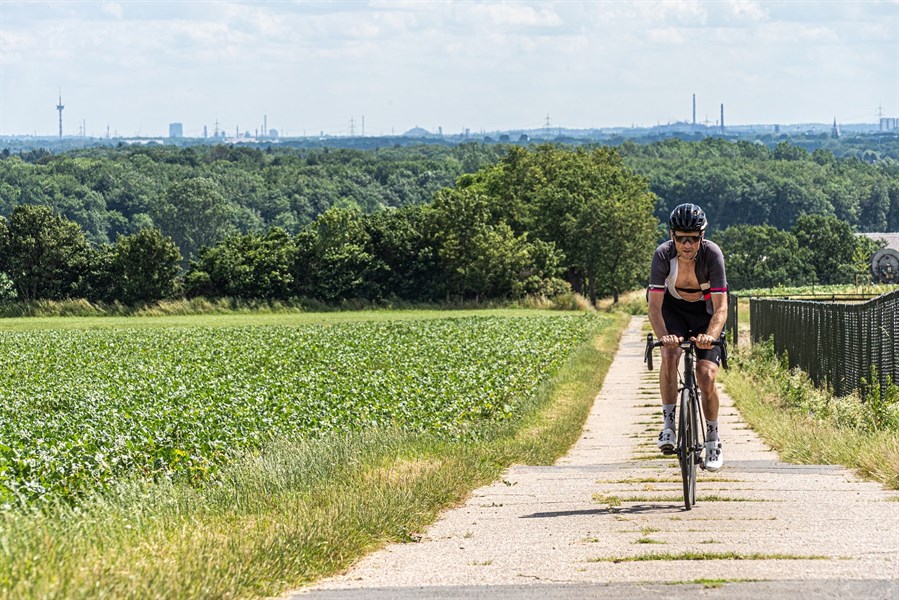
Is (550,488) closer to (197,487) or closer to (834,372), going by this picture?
(197,487)

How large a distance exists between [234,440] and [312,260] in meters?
55.2

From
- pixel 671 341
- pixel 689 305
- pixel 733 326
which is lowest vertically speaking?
pixel 733 326

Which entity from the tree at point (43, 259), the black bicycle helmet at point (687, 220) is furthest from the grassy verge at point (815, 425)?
the tree at point (43, 259)

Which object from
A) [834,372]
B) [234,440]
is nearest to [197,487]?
[234,440]

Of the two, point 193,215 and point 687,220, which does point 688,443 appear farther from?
point 193,215

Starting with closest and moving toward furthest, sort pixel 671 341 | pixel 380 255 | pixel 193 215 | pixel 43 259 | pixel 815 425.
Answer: pixel 671 341, pixel 815 425, pixel 43 259, pixel 380 255, pixel 193 215

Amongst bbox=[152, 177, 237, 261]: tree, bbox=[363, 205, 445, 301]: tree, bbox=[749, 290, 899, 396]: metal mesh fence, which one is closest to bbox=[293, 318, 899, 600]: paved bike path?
bbox=[749, 290, 899, 396]: metal mesh fence

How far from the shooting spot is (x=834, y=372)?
20.5m

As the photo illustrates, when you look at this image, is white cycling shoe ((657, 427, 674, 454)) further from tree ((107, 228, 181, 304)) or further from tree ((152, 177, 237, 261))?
tree ((152, 177, 237, 261))

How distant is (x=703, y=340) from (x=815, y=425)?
6692 millimetres

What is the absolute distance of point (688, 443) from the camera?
32.8ft

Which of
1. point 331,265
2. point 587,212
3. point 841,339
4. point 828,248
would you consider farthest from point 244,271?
point 828,248

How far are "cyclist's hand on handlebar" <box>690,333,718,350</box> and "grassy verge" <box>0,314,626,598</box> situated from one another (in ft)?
7.38

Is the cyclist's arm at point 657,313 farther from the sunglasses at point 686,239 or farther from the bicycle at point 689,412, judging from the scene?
the sunglasses at point 686,239
